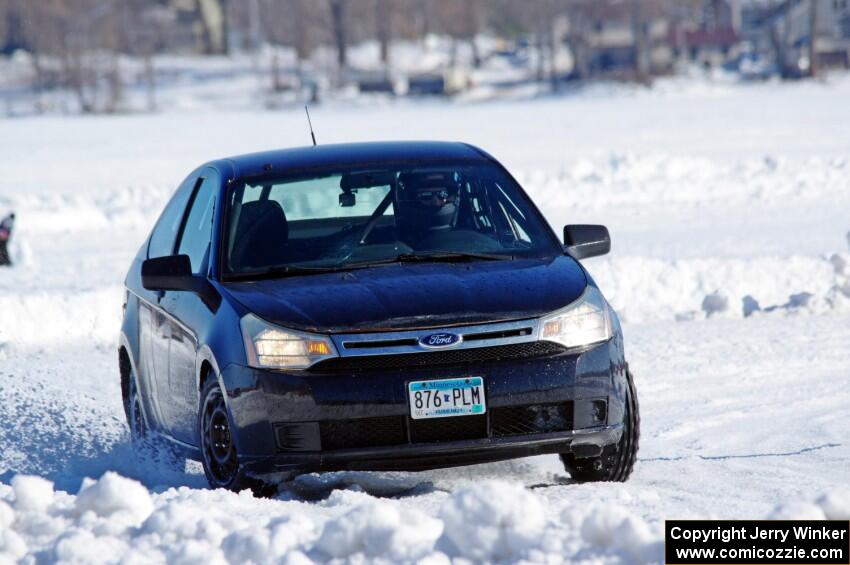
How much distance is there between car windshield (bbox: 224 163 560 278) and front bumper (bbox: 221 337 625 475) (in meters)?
0.81

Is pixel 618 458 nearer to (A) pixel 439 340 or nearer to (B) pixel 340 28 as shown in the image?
(A) pixel 439 340

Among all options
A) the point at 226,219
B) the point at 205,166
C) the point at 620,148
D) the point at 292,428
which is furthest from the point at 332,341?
the point at 620,148

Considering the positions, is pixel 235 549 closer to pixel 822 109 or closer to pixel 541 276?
pixel 541 276

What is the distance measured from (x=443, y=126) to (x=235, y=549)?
1582 inches

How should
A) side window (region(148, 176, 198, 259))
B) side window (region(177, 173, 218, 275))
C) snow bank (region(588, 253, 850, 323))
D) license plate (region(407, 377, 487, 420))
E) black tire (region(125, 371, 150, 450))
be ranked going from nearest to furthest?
license plate (region(407, 377, 487, 420)) → side window (region(177, 173, 218, 275)) → black tire (region(125, 371, 150, 450)) → side window (region(148, 176, 198, 259)) → snow bank (region(588, 253, 850, 323))

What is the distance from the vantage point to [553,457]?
7027 mm

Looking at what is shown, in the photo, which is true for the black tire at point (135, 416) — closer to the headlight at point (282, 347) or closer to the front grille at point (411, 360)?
the headlight at point (282, 347)

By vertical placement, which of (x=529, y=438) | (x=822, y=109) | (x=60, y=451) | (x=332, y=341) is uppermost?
(x=332, y=341)

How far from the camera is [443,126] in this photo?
145 feet

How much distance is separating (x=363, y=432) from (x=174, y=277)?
124 centimetres

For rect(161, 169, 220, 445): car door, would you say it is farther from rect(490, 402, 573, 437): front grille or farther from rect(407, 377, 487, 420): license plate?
rect(490, 402, 573, 437): front grille

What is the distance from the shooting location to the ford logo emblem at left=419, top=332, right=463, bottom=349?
568cm

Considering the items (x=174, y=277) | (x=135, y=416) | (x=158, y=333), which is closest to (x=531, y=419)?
(x=174, y=277)

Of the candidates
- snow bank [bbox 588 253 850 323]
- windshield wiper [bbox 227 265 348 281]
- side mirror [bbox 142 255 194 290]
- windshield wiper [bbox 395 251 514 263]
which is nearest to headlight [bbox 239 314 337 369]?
windshield wiper [bbox 227 265 348 281]
